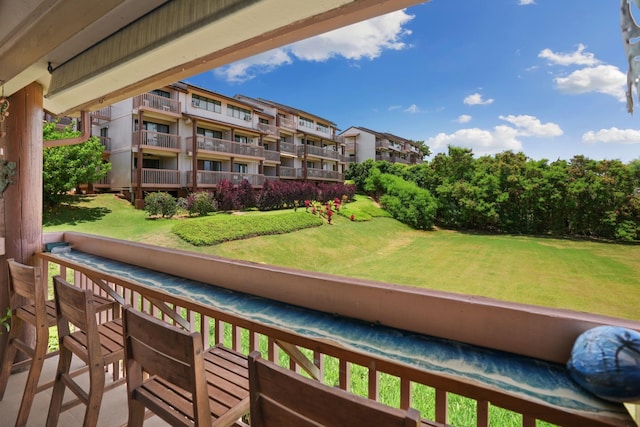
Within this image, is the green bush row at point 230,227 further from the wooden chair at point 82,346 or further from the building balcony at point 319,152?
the building balcony at point 319,152

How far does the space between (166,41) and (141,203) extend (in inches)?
438

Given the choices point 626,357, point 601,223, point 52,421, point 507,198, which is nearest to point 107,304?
point 52,421

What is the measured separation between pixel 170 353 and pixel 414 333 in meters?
0.70

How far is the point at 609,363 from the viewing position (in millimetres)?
607

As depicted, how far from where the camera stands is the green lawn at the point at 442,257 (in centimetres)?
894

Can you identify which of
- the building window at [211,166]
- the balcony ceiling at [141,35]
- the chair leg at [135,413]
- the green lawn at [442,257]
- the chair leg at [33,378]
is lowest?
the green lawn at [442,257]

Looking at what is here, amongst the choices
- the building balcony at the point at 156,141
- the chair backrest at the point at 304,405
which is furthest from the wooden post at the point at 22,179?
the building balcony at the point at 156,141

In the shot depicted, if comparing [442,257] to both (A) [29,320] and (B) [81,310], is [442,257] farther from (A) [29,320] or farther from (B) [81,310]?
(B) [81,310]

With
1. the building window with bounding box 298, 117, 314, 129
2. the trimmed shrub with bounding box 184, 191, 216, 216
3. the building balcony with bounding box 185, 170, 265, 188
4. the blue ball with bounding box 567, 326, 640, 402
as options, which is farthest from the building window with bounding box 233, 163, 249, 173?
the blue ball with bounding box 567, 326, 640, 402

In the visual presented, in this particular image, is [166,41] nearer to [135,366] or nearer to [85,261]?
[135,366]

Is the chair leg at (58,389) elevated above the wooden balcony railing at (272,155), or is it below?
below

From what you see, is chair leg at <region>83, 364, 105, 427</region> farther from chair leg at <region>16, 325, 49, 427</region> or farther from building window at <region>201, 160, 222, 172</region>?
building window at <region>201, 160, 222, 172</region>

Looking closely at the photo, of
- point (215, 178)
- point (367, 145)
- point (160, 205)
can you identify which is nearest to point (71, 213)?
point (160, 205)

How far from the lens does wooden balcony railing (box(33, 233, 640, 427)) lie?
644mm
